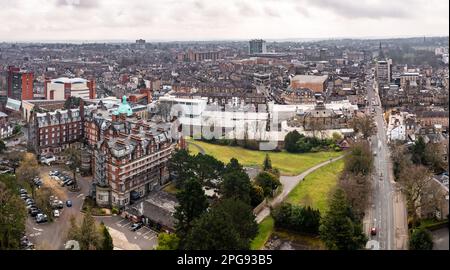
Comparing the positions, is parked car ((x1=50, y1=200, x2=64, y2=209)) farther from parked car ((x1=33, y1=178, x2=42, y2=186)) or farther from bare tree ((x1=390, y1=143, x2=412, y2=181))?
bare tree ((x1=390, y1=143, x2=412, y2=181))

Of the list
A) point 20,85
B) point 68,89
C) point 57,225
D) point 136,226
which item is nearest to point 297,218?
point 136,226

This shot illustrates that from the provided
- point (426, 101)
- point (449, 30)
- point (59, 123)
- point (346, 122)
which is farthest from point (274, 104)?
point (449, 30)

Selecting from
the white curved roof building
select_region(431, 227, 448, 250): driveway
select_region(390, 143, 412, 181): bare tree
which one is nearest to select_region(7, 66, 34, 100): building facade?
the white curved roof building

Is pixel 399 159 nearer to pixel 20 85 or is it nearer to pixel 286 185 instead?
pixel 286 185

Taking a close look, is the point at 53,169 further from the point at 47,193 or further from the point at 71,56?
the point at 71,56

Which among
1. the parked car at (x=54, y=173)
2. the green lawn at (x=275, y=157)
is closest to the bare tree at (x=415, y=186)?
the green lawn at (x=275, y=157)
